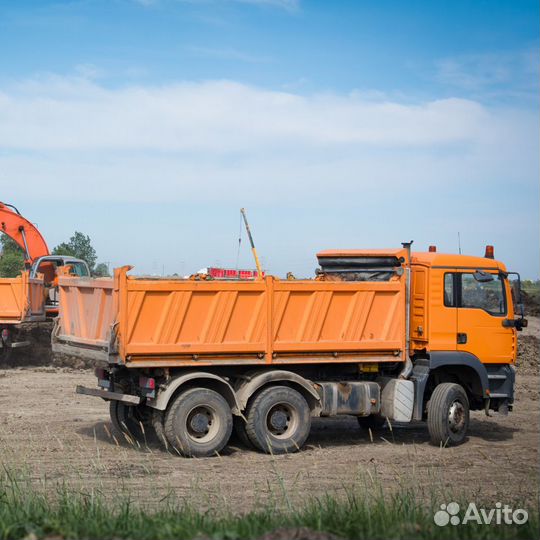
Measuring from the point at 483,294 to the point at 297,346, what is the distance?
116 inches

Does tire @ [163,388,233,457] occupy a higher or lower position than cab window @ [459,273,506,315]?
lower

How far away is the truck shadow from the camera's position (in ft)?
40.2

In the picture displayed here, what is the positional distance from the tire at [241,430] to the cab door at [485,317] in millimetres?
3209

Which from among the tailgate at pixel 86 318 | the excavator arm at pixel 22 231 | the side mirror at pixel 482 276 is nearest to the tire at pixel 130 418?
the tailgate at pixel 86 318

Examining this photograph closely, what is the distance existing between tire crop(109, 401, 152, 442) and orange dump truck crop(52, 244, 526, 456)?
21mm

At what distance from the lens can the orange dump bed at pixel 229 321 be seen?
1112cm

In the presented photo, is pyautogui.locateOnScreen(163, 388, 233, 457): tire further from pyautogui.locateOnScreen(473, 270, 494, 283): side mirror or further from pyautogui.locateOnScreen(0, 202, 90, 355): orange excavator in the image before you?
pyautogui.locateOnScreen(0, 202, 90, 355): orange excavator

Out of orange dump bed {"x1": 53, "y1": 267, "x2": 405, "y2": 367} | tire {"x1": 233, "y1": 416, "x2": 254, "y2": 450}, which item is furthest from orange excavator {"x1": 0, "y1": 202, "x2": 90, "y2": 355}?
tire {"x1": 233, "y1": 416, "x2": 254, "y2": 450}

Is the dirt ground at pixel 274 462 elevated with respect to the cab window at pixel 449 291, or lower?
lower

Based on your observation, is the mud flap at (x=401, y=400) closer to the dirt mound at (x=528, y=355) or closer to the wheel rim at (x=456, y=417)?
the wheel rim at (x=456, y=417)

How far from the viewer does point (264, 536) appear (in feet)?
20.5

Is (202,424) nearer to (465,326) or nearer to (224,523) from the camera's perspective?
(465,326)

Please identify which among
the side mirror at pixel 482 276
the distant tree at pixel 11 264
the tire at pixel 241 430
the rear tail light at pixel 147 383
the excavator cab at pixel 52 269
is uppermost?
the distant tree at pixel 11 264

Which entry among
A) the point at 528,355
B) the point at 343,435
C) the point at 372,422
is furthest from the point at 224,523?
the point at 528,355
